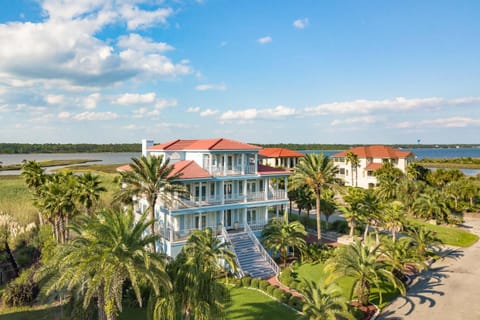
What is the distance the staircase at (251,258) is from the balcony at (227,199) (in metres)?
3.41

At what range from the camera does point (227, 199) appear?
3119 centimetres

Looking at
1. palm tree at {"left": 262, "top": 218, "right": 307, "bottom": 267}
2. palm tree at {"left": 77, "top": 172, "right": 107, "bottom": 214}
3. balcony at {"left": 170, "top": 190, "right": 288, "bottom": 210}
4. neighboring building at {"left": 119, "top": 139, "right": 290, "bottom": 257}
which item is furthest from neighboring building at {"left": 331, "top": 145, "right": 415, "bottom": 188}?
palm tree at {"left": 77, "top": 172, "right": 107, "bottom": 214}

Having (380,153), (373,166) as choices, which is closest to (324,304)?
(373,166)

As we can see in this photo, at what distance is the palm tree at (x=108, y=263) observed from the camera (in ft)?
42.0

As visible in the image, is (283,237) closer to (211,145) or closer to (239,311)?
(239,311)

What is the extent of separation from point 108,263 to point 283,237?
17423mm

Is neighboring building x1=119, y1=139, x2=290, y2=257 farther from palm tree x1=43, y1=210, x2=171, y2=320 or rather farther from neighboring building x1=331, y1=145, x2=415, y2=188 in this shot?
neighboring building x1=331, y1=145, x2=415, y2=188

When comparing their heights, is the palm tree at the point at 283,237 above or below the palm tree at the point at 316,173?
below

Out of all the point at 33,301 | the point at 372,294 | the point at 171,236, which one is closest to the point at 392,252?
the point at 372,294

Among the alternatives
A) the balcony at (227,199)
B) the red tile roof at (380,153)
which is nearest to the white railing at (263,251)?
the balcony at (227,199)

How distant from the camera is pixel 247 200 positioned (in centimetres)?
3203

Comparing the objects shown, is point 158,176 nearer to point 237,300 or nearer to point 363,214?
point 237,300

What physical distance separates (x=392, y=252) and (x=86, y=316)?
22.1 meters

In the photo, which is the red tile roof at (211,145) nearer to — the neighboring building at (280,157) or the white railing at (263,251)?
the white railing at (263,251)
